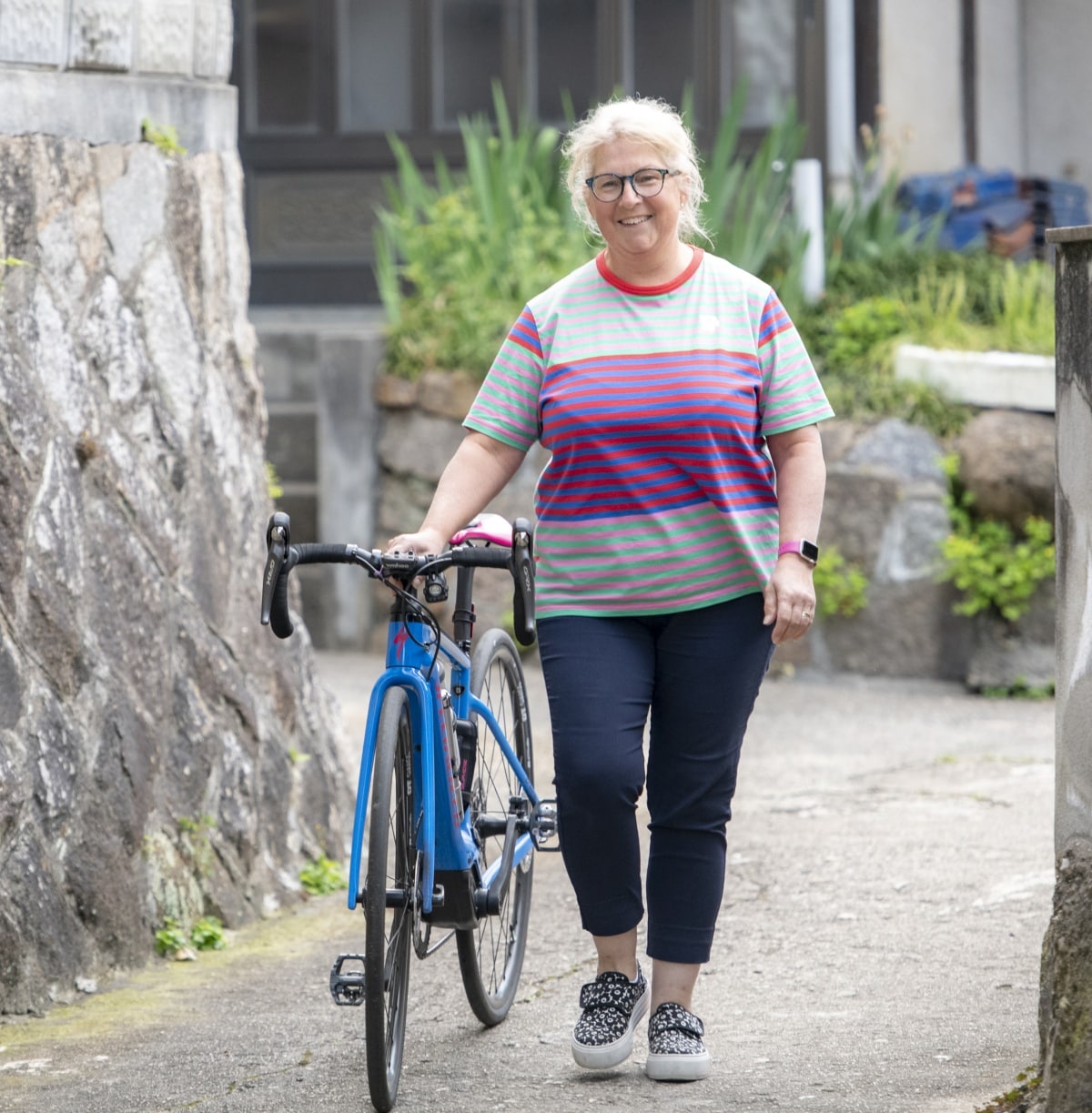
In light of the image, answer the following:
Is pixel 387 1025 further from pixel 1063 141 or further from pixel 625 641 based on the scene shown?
pixel 1063 141

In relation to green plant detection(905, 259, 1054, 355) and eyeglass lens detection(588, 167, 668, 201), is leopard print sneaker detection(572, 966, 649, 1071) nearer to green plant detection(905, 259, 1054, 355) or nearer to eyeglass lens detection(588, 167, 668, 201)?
eyeglass lens detection(588, 167, 668, 201)

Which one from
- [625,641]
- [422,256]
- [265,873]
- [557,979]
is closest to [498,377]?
[625,641]

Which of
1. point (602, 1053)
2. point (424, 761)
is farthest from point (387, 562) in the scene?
point (602, 1053)

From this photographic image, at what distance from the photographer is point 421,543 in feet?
11.3

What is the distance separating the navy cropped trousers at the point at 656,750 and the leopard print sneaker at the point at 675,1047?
11 cm

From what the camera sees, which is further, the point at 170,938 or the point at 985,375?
the point at 985,375

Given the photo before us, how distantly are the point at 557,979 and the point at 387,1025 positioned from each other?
3.17 feet

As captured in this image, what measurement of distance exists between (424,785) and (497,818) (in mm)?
491

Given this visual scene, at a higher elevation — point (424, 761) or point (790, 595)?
point (790, 595)

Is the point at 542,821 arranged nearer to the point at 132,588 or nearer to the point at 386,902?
the point at 386,902

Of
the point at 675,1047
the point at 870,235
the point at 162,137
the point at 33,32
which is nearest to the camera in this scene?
the point at 675,1047

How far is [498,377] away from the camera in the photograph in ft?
11.9

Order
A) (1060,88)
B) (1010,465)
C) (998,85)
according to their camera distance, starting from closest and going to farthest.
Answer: (1010,465) → (998,85) → (1060,88)

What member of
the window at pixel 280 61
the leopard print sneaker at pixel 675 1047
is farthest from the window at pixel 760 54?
the leopard print sneaker at pixel 675 1047
